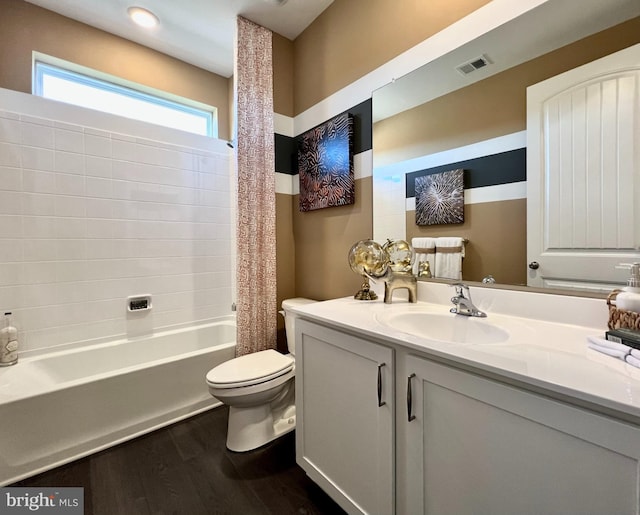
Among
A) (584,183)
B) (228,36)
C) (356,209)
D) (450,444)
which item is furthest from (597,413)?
(228,36)

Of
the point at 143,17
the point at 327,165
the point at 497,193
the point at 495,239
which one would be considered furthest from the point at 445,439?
the point at 143,17

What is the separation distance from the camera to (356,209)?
71.0 inches

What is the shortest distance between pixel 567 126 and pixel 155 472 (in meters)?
2.30

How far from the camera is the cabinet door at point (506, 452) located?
21.3 inches

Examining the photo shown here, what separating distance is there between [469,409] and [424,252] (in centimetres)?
85

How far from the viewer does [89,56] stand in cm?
219

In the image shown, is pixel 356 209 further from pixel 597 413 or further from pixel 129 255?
pixel 129 255

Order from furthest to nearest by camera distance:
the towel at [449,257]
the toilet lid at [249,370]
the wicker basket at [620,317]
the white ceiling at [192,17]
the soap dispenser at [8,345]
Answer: the white ceiling at [192,17] → the soap dispenser at [8,345] → the toilet lid at [249,370] → the towel at [449,257] → the wicker basket at [620,317]

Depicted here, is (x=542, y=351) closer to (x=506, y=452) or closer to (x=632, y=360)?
(x=632, y=360)

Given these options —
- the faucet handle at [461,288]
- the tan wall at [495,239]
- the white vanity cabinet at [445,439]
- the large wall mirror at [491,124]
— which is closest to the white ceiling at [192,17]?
the large wall mirror at [491,124]

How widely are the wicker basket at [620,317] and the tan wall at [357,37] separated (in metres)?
1.25

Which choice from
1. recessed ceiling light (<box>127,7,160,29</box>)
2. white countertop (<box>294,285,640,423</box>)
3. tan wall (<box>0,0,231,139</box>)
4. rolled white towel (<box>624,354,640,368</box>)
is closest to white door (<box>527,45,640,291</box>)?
white countertop (<box>294,285,640,423</box>)

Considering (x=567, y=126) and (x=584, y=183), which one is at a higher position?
(x=567, y=126)

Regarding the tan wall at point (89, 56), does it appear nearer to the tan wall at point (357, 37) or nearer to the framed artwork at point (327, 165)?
the tan wall at point (357, 37)
